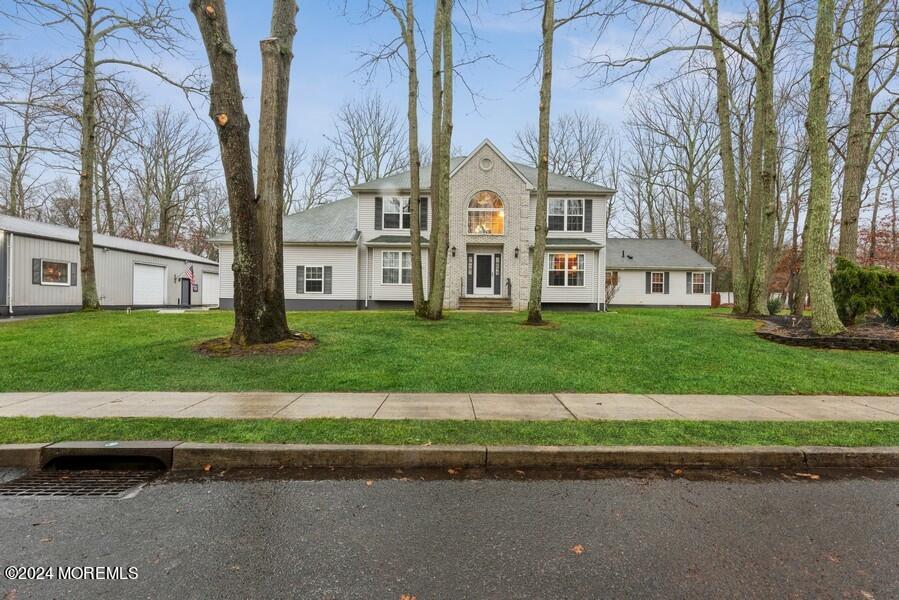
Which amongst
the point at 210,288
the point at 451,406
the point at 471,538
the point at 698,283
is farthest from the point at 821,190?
the point at 210,288

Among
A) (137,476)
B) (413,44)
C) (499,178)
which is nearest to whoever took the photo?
(137,476)

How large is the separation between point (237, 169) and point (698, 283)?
2648cm

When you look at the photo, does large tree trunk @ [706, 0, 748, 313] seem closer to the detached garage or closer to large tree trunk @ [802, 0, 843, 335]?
large tree trunk @ [802, 0, 843, 335]

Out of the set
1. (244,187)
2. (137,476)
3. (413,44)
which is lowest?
(137,476)

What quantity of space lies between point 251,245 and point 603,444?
6936 millimetres

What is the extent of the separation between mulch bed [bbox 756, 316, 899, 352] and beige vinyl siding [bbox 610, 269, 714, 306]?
1463 centimetres

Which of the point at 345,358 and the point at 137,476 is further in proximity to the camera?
the point at 345,358

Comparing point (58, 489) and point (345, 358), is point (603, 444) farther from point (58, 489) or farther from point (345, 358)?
point (345, 358)

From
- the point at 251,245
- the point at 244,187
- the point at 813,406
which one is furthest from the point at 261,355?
the point at 813,406

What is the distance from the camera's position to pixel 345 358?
24.8ft

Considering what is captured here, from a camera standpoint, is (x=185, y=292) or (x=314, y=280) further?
(x=185, y=292)

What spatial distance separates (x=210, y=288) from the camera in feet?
96.0

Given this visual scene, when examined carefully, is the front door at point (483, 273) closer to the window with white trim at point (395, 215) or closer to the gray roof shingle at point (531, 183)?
the window with white trim at point (395, 215)

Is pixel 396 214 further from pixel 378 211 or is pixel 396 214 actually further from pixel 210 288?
pixel 210 288
